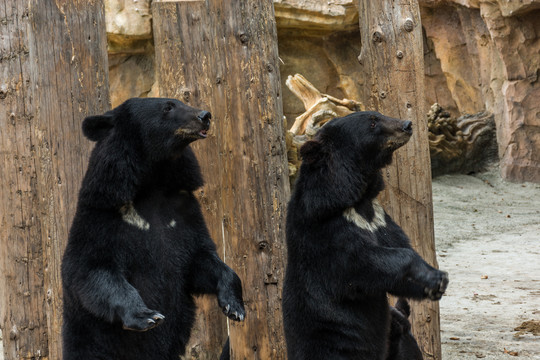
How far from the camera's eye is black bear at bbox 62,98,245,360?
3422mm

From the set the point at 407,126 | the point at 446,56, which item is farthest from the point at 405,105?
the point at 446,56

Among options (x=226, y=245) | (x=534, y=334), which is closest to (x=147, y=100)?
(x=226, y=245)

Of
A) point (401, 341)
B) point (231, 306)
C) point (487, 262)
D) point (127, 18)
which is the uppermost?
point (127, 18)

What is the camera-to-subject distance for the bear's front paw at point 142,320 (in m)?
3.24

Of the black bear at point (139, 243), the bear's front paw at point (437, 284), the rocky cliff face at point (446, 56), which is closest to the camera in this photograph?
the black bear at point (139, 243)

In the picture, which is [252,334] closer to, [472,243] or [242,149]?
[242,149]

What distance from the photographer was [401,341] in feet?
14.5

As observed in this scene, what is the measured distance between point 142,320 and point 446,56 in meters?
14.0

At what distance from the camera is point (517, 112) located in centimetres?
1438

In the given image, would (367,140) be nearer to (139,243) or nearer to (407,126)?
(407,126)

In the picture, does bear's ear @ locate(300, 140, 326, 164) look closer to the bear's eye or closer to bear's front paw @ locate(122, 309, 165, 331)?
the bear's eye

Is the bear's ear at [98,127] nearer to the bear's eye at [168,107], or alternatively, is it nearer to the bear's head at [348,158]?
the bear's eye at [168,107]

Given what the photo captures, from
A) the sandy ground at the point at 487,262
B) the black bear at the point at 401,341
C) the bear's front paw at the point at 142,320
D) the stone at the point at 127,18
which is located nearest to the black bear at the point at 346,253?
the black bear at the point at 401,341

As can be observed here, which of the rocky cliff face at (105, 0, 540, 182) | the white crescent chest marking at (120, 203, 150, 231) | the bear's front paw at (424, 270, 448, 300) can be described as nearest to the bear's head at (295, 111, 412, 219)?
the bear's front paw at (424, 270, 448, 300)
